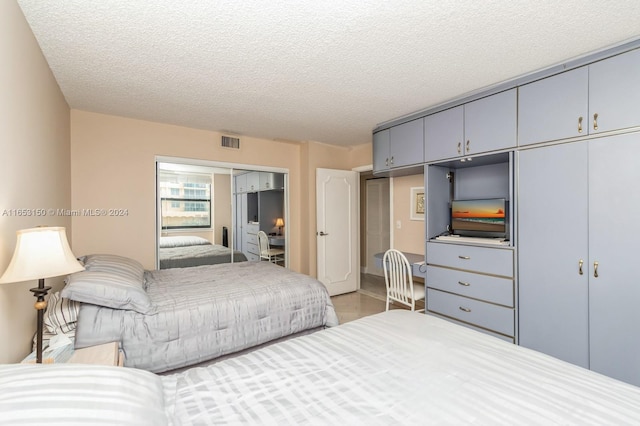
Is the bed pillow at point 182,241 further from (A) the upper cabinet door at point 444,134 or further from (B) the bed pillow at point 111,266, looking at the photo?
(A) the upper cabinet door at point 444,134

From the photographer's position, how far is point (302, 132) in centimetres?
420

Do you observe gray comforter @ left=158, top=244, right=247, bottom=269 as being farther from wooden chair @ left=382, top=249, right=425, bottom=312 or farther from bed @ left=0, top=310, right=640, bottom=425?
bed @ left=0, top=310, right=640, bottom=425

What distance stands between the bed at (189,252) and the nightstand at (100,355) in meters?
2.04

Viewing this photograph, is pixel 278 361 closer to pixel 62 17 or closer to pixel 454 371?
pixel 454 371

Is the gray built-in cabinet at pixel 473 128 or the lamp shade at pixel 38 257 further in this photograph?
the gray built-in cabinet at pixel 473 128

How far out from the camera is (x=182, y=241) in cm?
394

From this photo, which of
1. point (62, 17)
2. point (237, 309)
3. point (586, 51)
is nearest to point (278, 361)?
point (237, 309)

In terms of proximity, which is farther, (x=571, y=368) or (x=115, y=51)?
(x=115, y=51)

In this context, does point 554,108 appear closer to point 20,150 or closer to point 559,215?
point 559,215

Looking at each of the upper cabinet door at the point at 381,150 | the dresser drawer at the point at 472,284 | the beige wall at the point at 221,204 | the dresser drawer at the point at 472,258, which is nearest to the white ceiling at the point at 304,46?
the upper cabinet door at the point at 381,150

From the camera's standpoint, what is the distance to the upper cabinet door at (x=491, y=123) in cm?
259

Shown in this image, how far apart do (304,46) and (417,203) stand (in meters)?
2.68

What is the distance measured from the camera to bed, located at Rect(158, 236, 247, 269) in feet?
12.4

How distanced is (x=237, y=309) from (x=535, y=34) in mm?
2860
